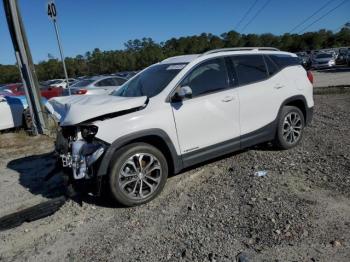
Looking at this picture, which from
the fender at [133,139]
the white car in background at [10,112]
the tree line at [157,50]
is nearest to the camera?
the fender at [133,139]

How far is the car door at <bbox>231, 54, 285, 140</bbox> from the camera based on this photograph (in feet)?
17.0

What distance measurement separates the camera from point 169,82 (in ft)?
15.2

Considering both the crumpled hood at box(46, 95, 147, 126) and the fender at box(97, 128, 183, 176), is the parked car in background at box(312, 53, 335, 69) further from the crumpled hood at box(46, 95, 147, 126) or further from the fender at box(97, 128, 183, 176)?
the crumpled hood at box(46, 95, 147, 126)

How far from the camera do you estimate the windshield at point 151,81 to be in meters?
4.73

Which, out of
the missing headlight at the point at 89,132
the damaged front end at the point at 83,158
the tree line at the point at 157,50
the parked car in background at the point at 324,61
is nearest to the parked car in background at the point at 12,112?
the damaged front end at the point at 83,158

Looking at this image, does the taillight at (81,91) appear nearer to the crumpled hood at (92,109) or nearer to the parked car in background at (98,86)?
the parked car in background at (98,86)

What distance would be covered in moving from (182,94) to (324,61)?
33.3 m

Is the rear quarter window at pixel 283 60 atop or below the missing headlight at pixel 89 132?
atop

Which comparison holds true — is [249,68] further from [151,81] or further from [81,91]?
[81,91]

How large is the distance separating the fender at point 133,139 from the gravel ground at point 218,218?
45 cm

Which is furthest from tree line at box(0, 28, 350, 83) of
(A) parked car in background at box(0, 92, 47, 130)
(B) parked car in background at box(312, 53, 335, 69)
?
(A) parked car in background at box(0, 92, 47, 130)

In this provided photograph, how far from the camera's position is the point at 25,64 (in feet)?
29.4

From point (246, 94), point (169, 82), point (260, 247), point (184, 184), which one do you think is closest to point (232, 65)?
point (246, 94)

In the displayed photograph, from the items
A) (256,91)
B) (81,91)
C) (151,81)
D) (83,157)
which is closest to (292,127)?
(256,91)
